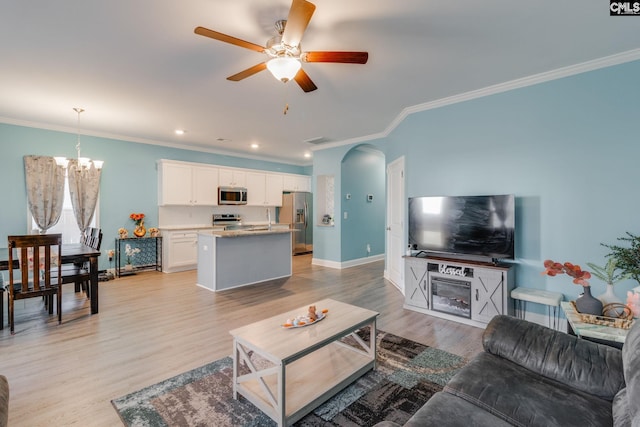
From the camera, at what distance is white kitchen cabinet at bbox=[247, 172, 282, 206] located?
772cm

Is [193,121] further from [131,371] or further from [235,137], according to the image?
[131,371]

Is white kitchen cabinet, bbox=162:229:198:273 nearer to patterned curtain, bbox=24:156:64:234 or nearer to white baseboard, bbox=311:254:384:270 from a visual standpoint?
patterned curtain, bbox=24:156:64:234

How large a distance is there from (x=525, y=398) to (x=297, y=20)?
94.5 inches

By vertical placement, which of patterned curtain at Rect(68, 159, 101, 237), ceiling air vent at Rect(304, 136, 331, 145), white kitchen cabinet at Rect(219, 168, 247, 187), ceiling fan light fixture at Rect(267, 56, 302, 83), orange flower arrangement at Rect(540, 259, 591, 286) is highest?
ceiling air vent at Rect(304, 136, 331, 145)

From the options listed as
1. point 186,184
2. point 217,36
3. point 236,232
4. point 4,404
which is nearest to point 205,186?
point 186,184

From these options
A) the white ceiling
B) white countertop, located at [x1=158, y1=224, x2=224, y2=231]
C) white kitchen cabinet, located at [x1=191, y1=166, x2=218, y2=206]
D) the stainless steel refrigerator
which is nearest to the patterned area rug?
the white ceiling

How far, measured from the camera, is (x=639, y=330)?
1280mm

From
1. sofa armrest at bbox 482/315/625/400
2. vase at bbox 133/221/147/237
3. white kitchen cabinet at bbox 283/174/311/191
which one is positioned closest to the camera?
sofa armrest at bbox 482/315/625/400

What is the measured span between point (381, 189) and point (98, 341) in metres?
6.20

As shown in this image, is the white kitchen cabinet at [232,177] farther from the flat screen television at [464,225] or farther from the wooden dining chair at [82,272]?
the flat screen television at [464,225]

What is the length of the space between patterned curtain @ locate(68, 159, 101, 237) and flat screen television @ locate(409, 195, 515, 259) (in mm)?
5586

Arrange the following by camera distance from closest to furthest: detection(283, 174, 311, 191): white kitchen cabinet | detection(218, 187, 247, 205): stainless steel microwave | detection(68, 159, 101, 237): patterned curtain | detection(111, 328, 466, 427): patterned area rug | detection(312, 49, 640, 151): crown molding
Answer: detection(111, 328, 466, 427): patterned area rug < detection(312, 49, 640, 151): crown molding < detection(68, 159, 101, 237): patterned curtain < detection(218, 187, 247, 205): stainless steel microwave < detection(283, 174, 311, 191): white kitchen cabinet

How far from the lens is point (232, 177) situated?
23.9 ft

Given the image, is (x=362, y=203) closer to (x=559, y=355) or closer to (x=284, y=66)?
(x=284, y=66)
